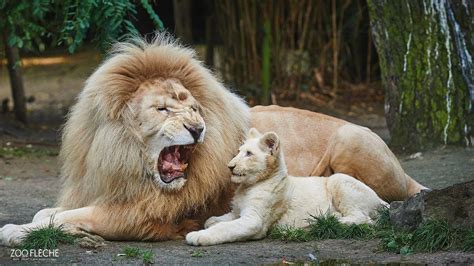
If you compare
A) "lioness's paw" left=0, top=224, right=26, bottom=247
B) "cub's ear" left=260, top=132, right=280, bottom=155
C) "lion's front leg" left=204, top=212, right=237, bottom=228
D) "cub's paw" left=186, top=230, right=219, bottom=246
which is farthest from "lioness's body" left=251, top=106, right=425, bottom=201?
"lioness's paw" left=0, top=224, right=26, bottom=247

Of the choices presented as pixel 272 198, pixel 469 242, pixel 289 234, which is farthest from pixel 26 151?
pixel 469 242

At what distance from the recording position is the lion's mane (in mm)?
6277

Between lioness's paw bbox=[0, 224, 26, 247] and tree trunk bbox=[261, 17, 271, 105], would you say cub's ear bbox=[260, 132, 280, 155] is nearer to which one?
lioness's paw bbox=[0, 224, 26, 247]

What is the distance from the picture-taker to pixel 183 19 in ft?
48.7

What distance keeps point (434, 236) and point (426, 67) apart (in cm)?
419

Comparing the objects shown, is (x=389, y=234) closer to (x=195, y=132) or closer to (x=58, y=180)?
(x=195, y=132)

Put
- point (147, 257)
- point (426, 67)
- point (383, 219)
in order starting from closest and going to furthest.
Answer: point (147, 257), point (383, 219), point (426, 67)

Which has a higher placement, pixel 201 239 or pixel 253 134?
pixel 253 134

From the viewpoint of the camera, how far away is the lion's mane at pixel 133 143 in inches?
247

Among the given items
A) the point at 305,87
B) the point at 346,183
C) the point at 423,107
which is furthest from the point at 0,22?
the point at 305,87

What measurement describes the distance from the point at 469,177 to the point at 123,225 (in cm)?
360

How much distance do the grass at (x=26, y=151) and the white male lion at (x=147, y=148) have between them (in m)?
4.74

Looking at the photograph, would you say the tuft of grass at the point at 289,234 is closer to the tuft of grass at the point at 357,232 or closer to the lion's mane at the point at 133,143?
the tuft of grass at the point at 357,232

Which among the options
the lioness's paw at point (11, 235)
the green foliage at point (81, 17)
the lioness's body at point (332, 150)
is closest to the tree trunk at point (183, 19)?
the green foliage at point (81, 17)
